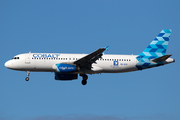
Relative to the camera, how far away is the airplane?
1942 inches

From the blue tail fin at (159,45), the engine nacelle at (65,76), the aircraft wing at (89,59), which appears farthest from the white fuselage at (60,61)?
the blue tail fin at (159,45)

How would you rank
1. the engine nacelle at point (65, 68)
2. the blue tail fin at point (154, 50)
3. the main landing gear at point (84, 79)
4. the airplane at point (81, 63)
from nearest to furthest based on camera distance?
the engine nacelle at point (65, 68) < the airplane at point (81, 63) < the blue tail fin at point (154, 50) < the main landing gear at point (84, 79)

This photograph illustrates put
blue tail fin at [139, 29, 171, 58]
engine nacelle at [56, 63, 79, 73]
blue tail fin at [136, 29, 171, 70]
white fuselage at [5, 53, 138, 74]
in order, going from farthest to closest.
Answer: blue tail fin at [139, 29, 171, 58]
blue tail fin at [136, 29, 171, 70]
white fuselage at [5, 53, 138, 74]
engine nacelle at [56, 63, 79, 73]

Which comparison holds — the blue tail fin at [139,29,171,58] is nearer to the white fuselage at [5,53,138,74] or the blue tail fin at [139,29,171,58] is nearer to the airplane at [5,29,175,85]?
the airplane at [5,29,175,85]

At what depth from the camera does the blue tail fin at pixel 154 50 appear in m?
51.9

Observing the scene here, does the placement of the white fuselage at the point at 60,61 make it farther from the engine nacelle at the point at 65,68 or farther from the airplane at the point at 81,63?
the engine nacelle at the point at 65,68

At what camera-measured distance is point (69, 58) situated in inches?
1998

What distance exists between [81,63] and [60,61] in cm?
318

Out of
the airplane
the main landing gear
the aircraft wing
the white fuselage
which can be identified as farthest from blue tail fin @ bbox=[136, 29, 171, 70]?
the main landing gear

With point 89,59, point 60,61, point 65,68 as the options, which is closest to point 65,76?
point 60,61

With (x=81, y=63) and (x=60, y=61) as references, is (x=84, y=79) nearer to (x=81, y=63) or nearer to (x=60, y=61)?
(x=81, y=63)

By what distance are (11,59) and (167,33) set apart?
2513 cm

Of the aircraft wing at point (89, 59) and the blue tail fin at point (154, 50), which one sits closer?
the aircraft wing at point (89, 59)

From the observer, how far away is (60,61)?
50.3 meters
